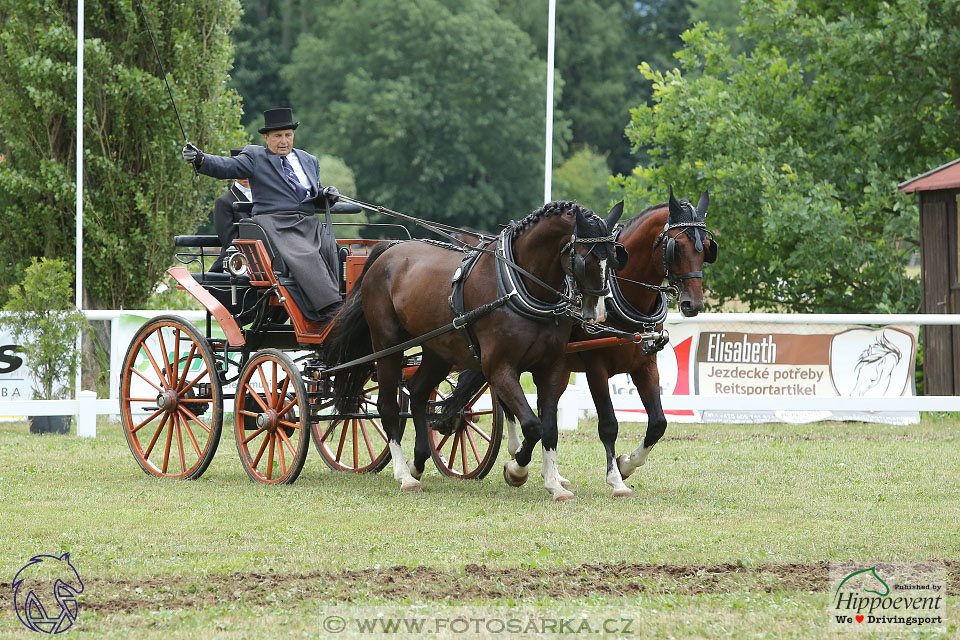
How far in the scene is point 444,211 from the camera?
1949 inches

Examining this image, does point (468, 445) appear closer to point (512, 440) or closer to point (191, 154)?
point (512, 440)

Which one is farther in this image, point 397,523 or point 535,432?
point 535,432

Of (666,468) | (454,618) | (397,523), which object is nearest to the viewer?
(454,618)

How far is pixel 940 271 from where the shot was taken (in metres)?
15.7

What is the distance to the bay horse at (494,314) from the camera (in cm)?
794

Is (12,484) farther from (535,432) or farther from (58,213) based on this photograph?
(58,213)

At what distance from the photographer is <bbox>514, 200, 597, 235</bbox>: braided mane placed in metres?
7.93

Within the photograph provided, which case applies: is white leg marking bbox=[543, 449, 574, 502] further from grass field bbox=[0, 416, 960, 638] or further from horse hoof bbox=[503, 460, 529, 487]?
horse hoof bbox=[503, 460, 529, 487]

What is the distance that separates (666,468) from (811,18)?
452 inches

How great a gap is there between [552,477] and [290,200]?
9.09ft

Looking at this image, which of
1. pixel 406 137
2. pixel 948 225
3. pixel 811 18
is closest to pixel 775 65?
pixel 811 18

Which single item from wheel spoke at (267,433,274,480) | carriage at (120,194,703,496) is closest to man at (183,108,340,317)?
carriage at (120,194,703,496)

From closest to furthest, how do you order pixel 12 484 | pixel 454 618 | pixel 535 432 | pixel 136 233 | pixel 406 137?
1. pixel 454 618
2. pixel 535 432
3. pixel 12 484
4. pixel 136 233
5. pixel 406 137

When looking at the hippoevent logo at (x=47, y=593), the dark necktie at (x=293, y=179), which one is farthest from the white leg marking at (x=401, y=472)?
the hippoevent logo at (x=47, y=593)
